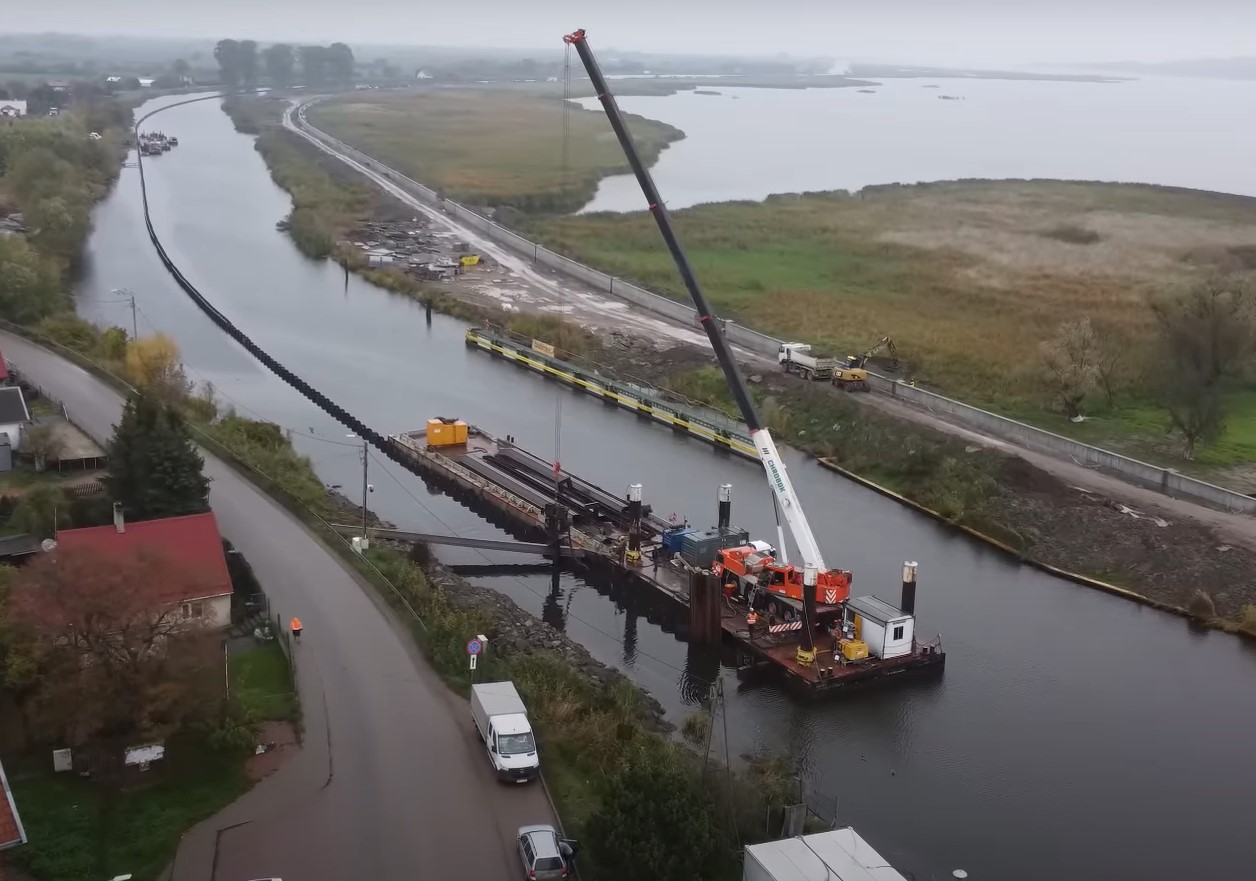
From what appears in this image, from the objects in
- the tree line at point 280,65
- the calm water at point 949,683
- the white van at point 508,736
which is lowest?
the calm water at point 949,683

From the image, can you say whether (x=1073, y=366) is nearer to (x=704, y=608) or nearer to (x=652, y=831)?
(x=704, y=608)

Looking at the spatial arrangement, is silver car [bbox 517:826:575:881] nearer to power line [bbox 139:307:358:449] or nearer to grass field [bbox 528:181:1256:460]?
power line [bbox 139:307:358:449]

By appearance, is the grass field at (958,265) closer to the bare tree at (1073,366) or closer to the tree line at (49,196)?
the bare tree at (1073,366)

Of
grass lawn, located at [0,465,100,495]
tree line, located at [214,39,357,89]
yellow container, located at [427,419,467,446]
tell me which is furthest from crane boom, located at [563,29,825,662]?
tree line, located at [214,39,357,89]

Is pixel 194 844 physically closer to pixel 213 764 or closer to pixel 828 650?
pixel 213 764

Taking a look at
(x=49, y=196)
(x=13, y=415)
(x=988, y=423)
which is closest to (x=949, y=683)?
(x=988, y=423)

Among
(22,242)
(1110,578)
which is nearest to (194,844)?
(1110,578)

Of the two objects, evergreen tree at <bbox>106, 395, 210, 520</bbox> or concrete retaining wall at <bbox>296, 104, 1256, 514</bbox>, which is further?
concrete retaining wall at <bbox>296, 104, 1256, 514</bbox>

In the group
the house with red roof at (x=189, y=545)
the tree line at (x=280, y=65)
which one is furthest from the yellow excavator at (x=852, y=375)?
the tree line at (x=280, y=65)
